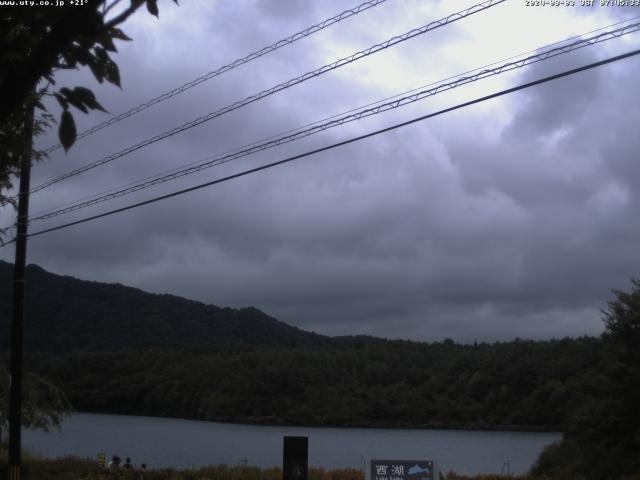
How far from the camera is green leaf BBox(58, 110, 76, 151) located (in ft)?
12.4

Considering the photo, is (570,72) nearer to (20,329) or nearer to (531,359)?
(20,329)

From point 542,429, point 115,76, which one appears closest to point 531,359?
point 542,429

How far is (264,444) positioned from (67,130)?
42.9m

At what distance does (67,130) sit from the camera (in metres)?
3.81

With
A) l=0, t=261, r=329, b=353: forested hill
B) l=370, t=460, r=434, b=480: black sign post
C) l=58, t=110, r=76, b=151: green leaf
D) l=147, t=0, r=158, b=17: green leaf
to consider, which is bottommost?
l=370, t=460, r=434, b=480: black sign post

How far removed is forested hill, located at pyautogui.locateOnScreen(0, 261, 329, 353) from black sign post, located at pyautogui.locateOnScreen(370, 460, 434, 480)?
22880 millimetres

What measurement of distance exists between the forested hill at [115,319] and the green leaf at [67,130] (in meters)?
31.1

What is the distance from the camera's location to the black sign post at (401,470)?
46.8ft

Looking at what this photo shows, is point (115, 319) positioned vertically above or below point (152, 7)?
above

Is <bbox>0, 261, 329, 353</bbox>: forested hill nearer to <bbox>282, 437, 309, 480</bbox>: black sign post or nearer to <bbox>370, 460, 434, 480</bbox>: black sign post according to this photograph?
<bbox>282, 437, 309, 480</bbox>: black sign post

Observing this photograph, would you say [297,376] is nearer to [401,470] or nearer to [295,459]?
[295,459]

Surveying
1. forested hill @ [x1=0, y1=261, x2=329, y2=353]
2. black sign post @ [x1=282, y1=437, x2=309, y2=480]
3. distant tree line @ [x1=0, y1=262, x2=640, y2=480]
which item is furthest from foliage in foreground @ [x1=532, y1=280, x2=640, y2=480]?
forested hill @ [x1=0, y1=261, x2=329, y2=353]

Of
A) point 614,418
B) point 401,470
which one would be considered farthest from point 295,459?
point 614,418

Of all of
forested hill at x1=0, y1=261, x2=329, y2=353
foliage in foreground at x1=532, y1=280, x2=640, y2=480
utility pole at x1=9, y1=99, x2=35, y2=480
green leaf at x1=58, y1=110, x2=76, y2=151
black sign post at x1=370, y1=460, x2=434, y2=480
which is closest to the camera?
green leaf at x1=58, y1=110, x2=76, y2=151
